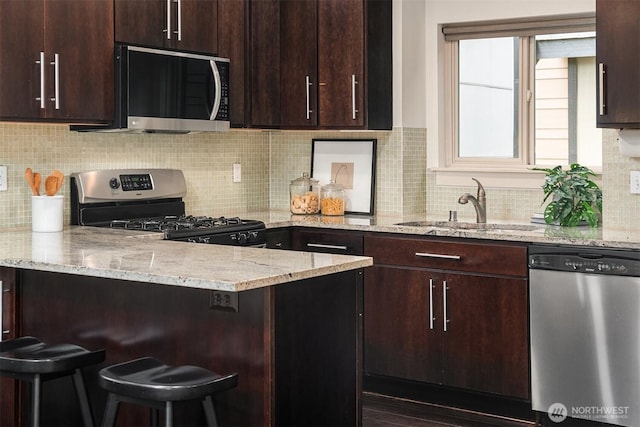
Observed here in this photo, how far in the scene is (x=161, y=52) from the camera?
4352 mm

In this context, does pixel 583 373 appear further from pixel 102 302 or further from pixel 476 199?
pixel 102 302

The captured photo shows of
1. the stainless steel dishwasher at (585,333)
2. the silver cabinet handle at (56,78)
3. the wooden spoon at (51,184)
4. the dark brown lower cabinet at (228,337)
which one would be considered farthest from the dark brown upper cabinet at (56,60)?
the stainless steel dishwasher at (585,333)

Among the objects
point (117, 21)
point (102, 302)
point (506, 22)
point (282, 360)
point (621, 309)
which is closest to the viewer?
point (282, 360)

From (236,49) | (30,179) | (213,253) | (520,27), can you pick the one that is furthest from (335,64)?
(213,253)

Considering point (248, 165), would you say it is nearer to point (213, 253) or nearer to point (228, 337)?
point (213, 253)

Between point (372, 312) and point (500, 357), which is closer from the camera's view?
point (500, 357)

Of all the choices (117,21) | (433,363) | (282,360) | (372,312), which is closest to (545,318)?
(433,363)

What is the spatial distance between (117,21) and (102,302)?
1.55 m

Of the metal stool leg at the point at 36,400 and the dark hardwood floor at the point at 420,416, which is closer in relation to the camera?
the metal stool leg at the point at 36,400

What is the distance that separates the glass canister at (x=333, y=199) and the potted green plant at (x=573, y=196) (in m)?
1.20

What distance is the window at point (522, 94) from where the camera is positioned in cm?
491

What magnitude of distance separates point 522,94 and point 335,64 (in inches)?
41.1

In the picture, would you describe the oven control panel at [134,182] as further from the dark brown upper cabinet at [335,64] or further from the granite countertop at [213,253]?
the dark brown upper cabinet at [335,64]

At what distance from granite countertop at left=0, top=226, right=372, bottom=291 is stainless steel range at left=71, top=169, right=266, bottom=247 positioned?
18.7 inches
